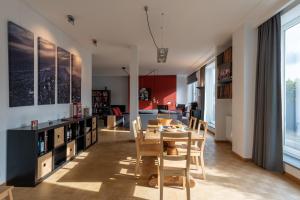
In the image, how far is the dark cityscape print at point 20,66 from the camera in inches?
139

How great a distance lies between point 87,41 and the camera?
6359 millimetres

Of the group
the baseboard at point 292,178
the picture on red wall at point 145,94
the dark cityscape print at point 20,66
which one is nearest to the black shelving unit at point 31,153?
the dark cityscape print at point 20,66

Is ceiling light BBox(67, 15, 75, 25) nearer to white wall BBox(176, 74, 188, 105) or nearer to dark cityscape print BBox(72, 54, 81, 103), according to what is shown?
dark cityscape print BBox(72, 54, 81, 103)

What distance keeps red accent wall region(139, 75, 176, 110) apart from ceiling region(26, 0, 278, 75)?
22.6 feet

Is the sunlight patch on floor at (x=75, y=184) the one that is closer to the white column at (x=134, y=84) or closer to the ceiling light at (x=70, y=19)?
the ceiling light at (x=70, y=19)

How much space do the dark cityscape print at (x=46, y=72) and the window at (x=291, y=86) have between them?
456 cm

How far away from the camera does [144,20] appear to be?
474 cm

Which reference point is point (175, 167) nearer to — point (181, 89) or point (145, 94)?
point (145, 94)

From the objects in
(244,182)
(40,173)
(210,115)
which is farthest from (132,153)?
(210,115)

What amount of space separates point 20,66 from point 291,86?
4.77 metres

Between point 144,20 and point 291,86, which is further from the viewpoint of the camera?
point 144,20

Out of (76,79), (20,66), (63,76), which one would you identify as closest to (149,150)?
(20,66)

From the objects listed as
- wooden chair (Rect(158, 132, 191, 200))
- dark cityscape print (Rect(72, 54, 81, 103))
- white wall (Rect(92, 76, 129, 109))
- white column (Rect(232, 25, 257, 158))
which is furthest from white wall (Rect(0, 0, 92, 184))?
white wall (Rect(92, 76, 129, 109))

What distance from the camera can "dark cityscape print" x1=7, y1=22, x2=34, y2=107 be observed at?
3.52 meters
